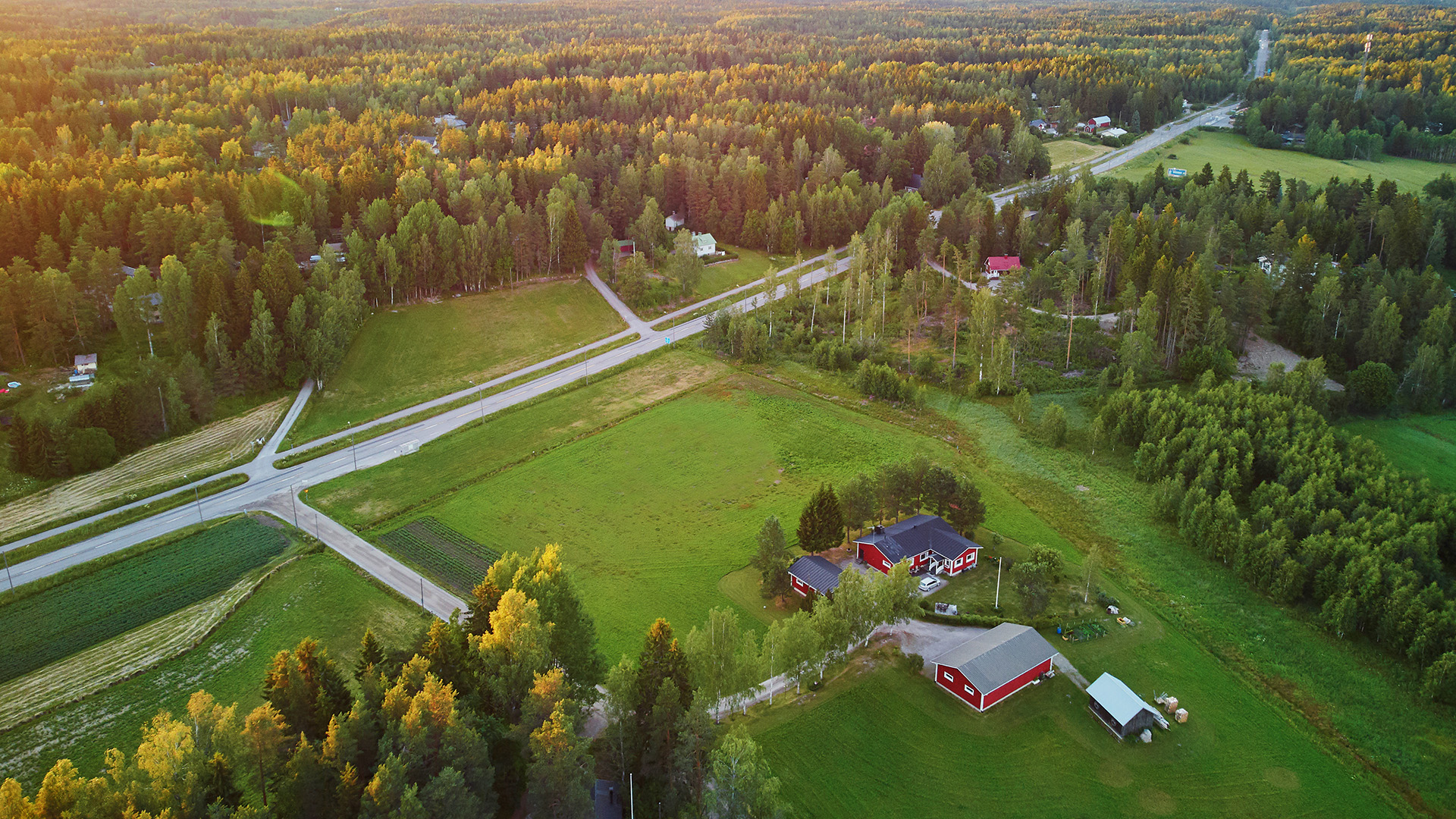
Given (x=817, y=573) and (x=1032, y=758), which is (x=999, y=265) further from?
(x=1032, y=758)

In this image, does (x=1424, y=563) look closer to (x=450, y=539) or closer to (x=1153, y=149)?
(x=450, y=539)

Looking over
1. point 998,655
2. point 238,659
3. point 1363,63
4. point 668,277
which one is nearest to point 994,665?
point 998,655

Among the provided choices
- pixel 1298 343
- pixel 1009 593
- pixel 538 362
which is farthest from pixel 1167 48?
pixel 1009 593

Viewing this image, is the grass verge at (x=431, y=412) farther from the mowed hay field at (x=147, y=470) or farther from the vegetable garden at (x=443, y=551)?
the vegetable garden at (x=443, y=551)

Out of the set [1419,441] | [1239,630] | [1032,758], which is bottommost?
[1419,441]

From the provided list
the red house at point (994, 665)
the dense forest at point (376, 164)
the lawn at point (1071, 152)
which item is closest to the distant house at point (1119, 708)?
the red house at point (994, 665)

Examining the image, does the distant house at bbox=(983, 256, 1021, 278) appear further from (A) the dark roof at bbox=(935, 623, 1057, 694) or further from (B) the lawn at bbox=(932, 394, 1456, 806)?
(A) the dark roof at bbox=(935, 623, 1057, 694)
